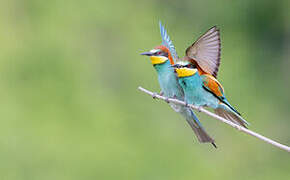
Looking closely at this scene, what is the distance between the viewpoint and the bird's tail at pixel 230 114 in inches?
91.5

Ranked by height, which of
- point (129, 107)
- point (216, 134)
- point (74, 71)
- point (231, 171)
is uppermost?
point (74, 71)

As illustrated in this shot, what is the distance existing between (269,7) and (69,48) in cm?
240

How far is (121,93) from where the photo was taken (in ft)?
18.2

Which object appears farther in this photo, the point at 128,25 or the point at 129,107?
the point at 128,25

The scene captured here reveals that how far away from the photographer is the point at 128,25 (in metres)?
5.86

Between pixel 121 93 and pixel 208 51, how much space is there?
3318mm

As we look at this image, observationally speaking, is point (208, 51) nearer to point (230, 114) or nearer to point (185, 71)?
point (185, 71)

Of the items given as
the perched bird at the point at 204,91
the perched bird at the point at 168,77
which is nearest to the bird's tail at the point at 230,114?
the perched bird at the point at 204,91

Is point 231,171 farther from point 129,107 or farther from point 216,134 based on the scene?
point 129,107

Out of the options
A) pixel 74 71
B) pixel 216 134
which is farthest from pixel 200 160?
pixel 74 71

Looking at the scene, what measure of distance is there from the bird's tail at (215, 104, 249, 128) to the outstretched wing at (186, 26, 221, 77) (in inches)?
6.1

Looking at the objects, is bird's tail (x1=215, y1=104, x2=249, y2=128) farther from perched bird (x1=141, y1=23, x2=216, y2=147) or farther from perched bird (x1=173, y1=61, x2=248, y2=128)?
perched bird (x1=141, y1=23, x2=216, y2=147)

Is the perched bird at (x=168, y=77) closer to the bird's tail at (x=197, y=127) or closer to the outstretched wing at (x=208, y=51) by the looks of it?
the bird's tail at (x=197, y=127)

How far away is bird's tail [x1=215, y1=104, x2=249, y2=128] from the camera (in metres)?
2.32
